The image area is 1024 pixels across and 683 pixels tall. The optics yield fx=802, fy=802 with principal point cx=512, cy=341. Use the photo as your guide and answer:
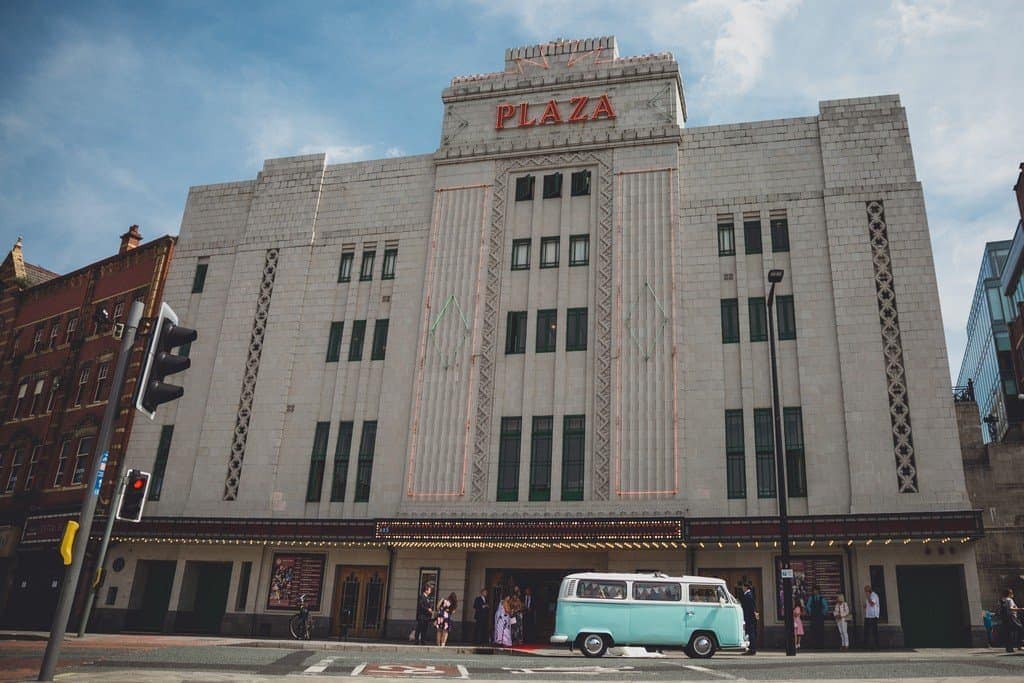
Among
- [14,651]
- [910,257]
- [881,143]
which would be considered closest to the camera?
[14,651]

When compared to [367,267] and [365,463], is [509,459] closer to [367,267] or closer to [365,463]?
[365,463]

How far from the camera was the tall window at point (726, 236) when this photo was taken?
33.4 metres

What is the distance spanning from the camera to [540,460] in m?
Result: 32.2

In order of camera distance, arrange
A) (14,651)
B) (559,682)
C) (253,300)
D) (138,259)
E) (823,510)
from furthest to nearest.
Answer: (138,259) → (253,300) → (823,510) → (14,651) → (559,682)

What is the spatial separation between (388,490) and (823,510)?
1687 centimetres

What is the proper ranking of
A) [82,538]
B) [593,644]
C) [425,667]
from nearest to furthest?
[82,538]
[425,667]
[593,644]

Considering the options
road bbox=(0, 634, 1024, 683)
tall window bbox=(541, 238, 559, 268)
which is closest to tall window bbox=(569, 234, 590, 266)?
tall window bbox=(541, 238, 559, 268)

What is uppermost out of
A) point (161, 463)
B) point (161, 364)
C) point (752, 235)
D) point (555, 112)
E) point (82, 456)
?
point (555, 112)

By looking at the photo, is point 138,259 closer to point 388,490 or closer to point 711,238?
point 388,490

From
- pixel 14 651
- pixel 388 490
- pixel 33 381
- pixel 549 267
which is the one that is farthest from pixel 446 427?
pixel 33 381

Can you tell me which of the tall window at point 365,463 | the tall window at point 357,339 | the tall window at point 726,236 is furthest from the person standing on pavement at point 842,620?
the tall window at point 357,339

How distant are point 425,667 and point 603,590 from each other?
21.1ft

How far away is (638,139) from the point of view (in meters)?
35.7

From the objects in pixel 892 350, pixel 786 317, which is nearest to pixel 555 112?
pixel 786 317
